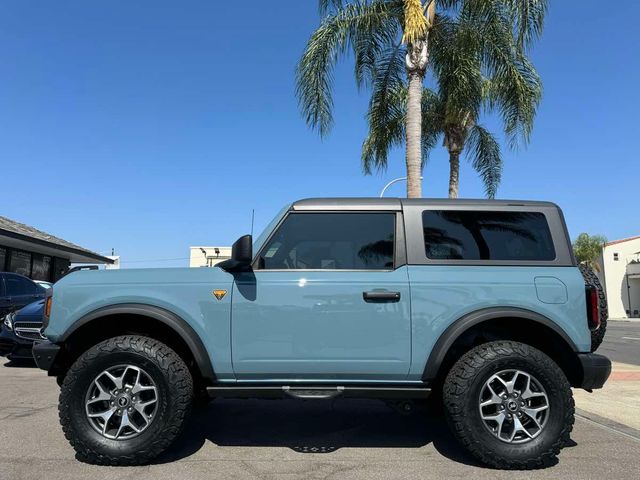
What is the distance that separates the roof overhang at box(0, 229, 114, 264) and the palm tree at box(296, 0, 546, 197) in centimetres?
1281

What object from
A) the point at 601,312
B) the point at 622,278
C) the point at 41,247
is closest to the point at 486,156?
the point at 601,312

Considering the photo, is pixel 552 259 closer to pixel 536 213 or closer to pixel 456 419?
pixel 536 213

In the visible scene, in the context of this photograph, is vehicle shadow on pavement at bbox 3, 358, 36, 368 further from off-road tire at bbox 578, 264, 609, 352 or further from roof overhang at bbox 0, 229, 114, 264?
roof overhang at bbox 0, 229, 114, 264

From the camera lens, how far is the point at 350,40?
10531mm

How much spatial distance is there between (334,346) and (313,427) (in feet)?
5.03

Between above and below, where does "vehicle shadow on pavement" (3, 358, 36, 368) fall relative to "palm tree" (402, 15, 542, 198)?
below

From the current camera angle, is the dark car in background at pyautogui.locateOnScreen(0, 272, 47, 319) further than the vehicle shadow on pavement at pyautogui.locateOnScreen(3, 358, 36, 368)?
Yes

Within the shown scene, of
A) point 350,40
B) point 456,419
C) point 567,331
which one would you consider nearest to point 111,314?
point 456,419

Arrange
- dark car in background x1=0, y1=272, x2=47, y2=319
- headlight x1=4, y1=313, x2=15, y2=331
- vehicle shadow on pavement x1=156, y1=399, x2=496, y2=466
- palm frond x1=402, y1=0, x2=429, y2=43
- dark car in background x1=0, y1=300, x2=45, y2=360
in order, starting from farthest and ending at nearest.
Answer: dark car in background x1=0, y1=272, x2=47, y2=319
palm frond x1=402, y1=0, x2=429, y2=43
headlight x1=4, y1=313, x2=15, y2=331
dark car in background x1=0, y1=300, x2=45, y2=360
vehicle shadow on pavement x1=156, y1=399, x2=496, y2=466

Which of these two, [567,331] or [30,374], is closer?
[567,331]

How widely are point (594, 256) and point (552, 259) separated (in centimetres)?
4710

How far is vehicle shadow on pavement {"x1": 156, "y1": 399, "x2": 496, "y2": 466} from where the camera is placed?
14.6ft

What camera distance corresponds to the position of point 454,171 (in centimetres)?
1427

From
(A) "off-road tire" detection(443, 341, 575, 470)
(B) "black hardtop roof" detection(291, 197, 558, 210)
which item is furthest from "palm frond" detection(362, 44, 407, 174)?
(A) "off-road tire" detection(443, 341, 575, 470)
